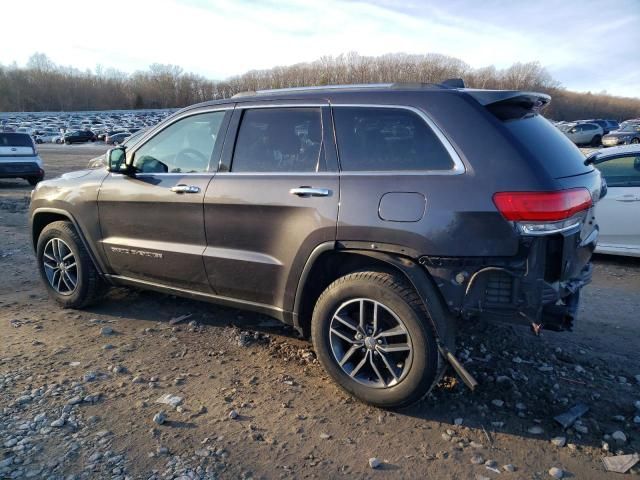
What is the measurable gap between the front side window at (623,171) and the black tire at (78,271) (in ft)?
20.6

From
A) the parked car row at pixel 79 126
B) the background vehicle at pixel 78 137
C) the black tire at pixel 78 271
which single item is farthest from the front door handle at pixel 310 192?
the background vehicle at pixel 78 137

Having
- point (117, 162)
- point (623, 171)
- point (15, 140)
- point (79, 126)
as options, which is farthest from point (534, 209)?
point (79, 126)

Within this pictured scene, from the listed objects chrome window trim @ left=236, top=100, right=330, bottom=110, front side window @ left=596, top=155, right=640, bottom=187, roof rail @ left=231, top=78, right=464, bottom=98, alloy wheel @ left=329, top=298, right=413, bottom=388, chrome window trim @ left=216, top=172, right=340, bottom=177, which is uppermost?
roof rail @ left=231, top=78, right=464, bottom=98

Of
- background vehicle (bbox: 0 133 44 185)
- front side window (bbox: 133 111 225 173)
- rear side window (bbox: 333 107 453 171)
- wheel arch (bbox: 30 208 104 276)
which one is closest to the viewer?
rear side window (bbox: 333 107 453 171)

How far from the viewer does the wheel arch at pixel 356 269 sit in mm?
2992

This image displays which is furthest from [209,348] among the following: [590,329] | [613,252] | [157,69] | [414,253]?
[157,69]

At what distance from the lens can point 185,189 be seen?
3.91 m

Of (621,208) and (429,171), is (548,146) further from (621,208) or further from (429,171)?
(621,208)

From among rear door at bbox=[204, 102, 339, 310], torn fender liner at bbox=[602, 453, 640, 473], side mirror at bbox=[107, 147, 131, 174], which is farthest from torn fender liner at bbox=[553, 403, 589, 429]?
side mirror at bbox=[107, 147, 131, 174]

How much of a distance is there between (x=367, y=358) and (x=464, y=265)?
2.91 feet

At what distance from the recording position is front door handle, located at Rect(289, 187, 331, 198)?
3.29 meters

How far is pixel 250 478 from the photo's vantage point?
2.61m

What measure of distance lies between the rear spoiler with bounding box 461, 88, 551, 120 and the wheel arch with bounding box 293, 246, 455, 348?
1024 millimetres

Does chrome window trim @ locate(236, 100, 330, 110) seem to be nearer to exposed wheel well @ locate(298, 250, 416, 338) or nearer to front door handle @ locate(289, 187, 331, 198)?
front door handle @ locate(289, 187, 331, 198)
